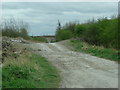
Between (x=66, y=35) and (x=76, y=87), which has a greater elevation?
(x=76, y=87)

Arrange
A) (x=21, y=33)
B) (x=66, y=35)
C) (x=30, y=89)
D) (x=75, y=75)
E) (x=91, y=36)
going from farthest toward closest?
1. (x=21, y=33)
2. (x=66, y=35)
3. (x=91, y=36)
4. (x=75, y=75)
5. (x=30, y=89)

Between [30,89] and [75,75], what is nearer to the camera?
[30,89]

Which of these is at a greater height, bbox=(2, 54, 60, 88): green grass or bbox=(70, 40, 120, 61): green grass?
bbox=(2, 54, 60, 88): green grass

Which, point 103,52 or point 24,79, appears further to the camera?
point 103,52

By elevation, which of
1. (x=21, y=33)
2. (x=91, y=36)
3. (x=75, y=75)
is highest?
(x=75, y=75)

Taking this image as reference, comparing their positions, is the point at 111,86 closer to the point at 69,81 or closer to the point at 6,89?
the point at 69,81

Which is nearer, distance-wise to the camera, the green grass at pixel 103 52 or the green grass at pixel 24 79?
the green grass at pixel 24 79

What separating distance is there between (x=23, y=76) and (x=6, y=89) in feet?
5.81

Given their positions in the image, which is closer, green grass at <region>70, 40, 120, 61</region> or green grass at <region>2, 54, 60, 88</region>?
green grass at <region>2, 54, 60, 88</region>

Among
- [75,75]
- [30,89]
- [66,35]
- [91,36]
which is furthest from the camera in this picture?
[66,35]

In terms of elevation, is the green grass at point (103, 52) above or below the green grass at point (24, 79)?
below

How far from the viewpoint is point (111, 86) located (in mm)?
9469

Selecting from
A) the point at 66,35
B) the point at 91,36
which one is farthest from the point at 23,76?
the point at 66,35

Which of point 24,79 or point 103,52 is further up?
point 24,79
